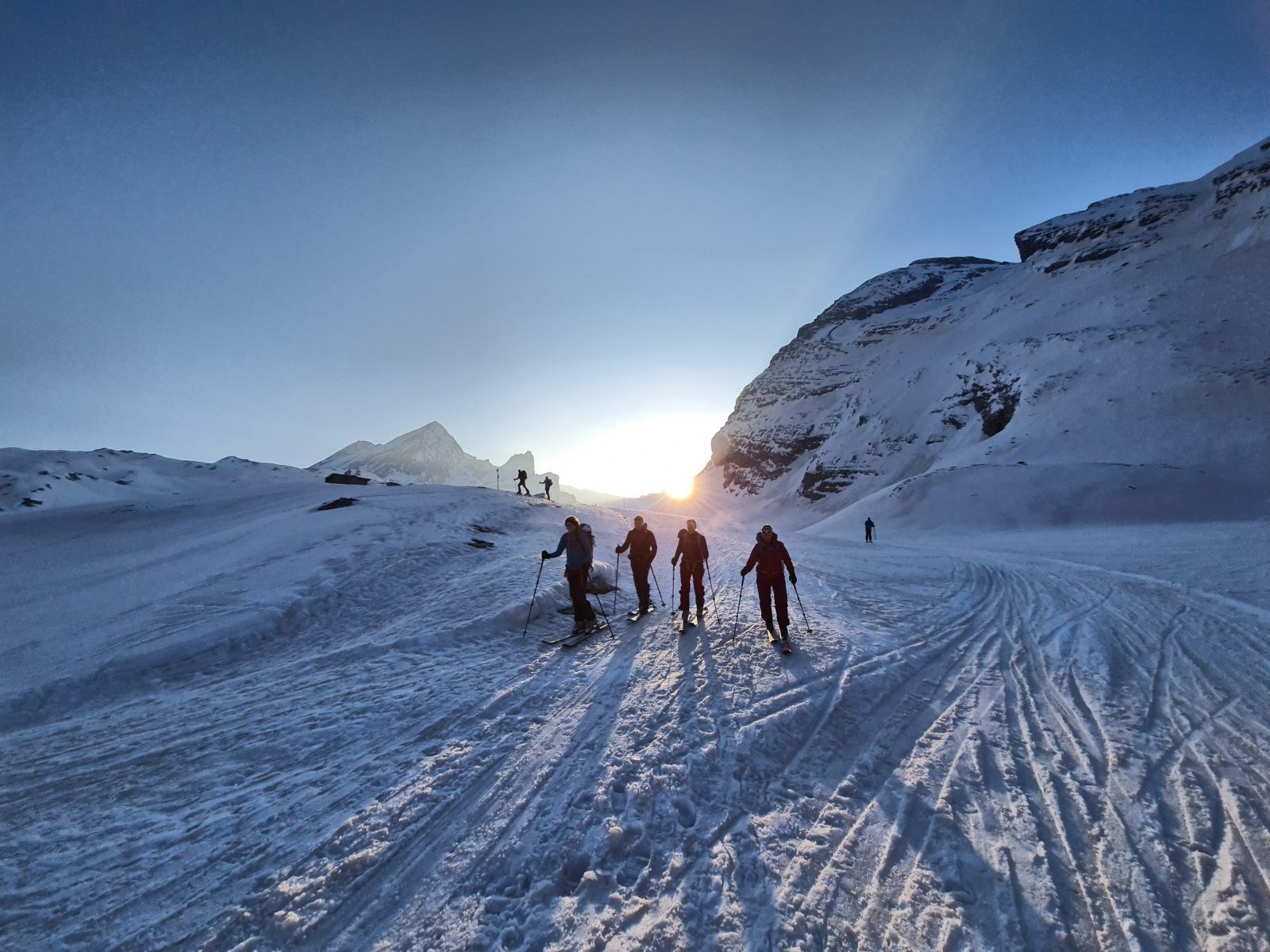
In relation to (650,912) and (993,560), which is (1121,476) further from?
(650,912)

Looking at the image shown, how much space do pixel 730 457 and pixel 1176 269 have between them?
2529 inches

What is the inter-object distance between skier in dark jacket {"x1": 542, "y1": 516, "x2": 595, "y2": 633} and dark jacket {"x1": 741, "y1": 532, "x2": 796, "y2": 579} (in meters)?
2.91

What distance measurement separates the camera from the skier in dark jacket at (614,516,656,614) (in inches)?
403

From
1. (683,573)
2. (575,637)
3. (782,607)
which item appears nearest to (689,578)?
(683,573)

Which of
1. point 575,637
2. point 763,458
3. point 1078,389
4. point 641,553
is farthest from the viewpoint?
point 763,458

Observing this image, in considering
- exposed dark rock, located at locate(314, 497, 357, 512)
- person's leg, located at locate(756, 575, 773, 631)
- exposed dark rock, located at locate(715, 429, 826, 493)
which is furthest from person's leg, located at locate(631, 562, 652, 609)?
exposed dark rock, located at locate(715, 429, 826, 493)

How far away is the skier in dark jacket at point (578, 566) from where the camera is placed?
9352 millimetres

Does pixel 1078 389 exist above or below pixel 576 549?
above

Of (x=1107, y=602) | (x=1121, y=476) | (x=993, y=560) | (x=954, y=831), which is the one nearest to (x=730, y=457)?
(x=1121, y=476)

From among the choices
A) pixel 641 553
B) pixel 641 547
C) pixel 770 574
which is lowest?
pixel 770 574

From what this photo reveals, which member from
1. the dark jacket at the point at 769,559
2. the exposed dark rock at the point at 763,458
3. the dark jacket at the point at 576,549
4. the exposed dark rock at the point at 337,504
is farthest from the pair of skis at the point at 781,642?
the exposed dark rock at the point at 763,458

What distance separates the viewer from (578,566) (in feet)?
30.9

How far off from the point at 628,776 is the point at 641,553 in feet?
19.2

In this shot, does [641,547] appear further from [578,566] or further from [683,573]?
[578,566]
